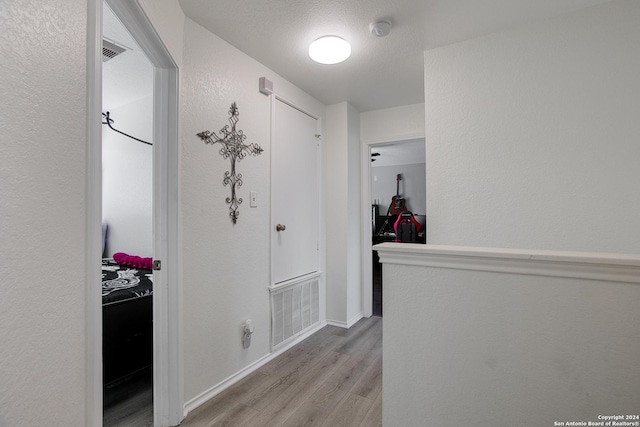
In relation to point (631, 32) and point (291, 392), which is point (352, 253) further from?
point (631, 32)

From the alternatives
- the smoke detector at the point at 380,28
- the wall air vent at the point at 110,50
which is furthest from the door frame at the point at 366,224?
the wall air vent at the point at 110,50

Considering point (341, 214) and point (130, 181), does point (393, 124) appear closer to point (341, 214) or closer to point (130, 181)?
point (341, 214)

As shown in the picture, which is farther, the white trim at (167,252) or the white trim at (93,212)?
the white trim at (167,252)

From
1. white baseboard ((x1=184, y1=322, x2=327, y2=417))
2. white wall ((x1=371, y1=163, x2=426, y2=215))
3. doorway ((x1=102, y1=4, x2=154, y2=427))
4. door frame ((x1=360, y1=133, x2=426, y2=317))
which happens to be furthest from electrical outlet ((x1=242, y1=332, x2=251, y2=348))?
white wall ((x1=371, y1=163, x2=426, y2=215))

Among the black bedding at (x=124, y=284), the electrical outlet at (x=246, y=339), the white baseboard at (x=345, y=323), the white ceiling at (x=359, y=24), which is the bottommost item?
the white baseboard at (x=345, y=323)

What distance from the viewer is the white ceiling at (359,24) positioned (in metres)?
1.71

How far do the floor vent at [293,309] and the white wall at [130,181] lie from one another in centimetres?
158

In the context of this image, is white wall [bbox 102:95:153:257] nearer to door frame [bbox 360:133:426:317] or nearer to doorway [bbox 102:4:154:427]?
doorway [bbox 102:4:154:427]

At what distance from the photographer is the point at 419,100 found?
314cm

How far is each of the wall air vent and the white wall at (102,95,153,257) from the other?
2.48ft

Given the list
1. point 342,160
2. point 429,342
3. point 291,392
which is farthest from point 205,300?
point 342,160

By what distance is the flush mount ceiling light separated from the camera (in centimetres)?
200

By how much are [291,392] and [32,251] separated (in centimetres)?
182

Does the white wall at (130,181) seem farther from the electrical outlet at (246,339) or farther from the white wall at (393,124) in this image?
the white wall at (393,124)
